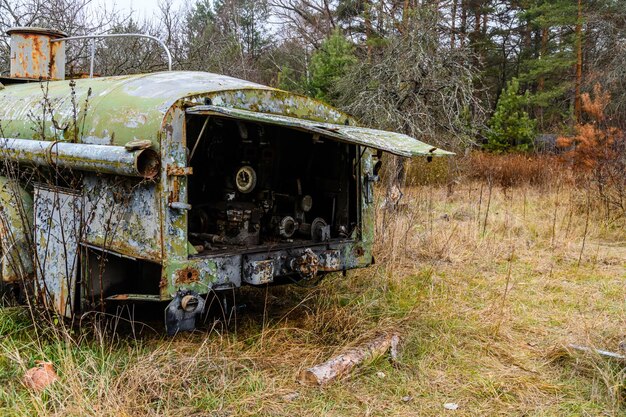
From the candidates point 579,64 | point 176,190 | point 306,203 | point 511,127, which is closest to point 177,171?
point 176,190

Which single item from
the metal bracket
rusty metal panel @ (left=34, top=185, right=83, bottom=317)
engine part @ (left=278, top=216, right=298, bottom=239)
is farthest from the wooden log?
rusty metal panel @ (left=34, top=185, right=83, bottom=317)

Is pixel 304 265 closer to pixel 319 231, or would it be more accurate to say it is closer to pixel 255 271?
pixel 255 271

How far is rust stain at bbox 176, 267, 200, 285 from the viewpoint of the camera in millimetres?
3287

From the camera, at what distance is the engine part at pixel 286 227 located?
13.8 ft

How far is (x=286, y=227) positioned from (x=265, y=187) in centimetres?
35

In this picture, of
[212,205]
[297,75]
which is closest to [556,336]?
[212,205]

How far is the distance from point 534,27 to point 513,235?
19.0 meters

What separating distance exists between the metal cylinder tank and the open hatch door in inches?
126

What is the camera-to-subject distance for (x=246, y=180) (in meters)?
4.02

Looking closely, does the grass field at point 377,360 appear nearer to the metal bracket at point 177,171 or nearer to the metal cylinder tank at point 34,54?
the metal bracket at point 177,171

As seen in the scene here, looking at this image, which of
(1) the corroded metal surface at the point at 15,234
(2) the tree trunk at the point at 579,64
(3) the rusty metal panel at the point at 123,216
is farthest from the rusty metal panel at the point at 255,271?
(2) the tree trunk at the point at 579,64

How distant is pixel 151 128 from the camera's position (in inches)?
127

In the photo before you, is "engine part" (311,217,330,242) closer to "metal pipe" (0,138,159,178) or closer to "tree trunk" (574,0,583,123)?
"metal pipe" (0,138,159,178)

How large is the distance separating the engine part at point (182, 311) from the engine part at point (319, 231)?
1.28m
